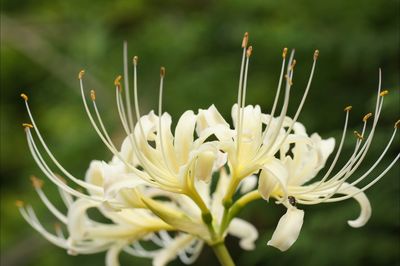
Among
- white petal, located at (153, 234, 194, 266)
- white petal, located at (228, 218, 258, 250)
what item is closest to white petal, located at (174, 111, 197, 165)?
white petal, located at (153, 234, 194, 266)

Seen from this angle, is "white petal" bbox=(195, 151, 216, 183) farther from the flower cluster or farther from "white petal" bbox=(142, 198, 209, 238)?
"white petal" bbox=(142, 198, 209, 238)

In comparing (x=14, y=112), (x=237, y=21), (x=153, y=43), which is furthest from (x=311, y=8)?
(x=14, y=112)

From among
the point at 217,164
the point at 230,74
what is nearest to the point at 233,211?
the point at 217,164

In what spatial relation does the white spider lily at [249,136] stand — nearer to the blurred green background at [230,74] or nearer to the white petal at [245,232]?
the white petal at [245,232]

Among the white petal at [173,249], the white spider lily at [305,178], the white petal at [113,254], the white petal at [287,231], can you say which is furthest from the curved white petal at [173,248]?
the white petal at [287,231]

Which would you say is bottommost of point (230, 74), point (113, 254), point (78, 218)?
point (113, 254)

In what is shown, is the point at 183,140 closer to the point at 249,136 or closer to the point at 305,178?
the point at 249,136

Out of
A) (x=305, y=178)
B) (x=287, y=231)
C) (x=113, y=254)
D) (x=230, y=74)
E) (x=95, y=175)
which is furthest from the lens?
(x=230, y=74)
